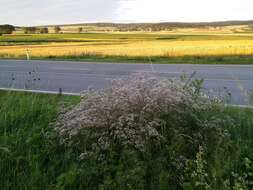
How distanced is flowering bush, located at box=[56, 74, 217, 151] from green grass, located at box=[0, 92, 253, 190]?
0.51 ft

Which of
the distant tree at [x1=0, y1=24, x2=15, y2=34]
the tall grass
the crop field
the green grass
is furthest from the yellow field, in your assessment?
the distant tree at [x1=0, y1=24, x2=15, y2=34]

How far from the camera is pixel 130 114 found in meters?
5.12

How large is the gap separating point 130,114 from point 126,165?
601 mm

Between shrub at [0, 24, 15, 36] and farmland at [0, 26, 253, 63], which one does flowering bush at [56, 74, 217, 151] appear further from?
shrub at [0, 24, 15, 36]

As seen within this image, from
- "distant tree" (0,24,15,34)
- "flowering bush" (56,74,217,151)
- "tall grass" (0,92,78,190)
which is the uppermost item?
"flowering bush" (56,74,217,151)

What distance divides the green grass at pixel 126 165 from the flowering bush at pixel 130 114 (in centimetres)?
15

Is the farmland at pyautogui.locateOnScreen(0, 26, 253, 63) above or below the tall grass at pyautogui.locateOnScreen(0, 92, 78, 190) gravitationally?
below

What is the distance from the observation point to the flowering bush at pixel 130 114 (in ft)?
16.4

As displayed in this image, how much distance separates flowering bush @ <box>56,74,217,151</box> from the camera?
4996 mm

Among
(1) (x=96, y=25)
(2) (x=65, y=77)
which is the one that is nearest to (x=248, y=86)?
(2) (x=65, y=77)

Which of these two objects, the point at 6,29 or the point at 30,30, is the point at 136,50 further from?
the point at 30,30

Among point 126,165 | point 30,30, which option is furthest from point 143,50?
point 30,30

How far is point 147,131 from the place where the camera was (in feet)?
16.4

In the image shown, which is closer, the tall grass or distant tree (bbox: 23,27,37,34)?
the tall grass
